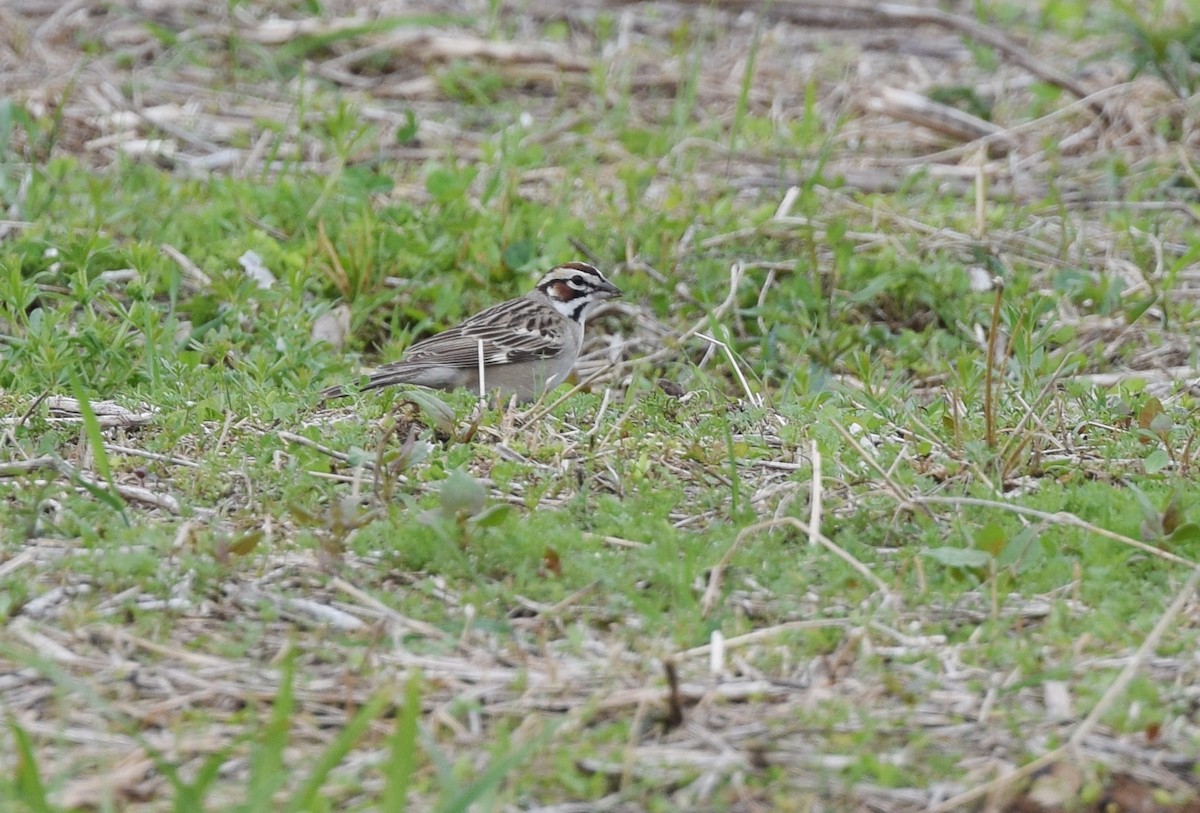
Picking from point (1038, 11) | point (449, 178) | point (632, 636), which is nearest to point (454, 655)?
point (632, 636)

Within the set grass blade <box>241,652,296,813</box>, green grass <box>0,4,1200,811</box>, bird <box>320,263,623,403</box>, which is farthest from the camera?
bird <box>320,263,623,403</box>

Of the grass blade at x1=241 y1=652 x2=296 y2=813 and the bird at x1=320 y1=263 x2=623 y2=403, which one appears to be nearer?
the grass blade at x1=241 y1=652 x2=296 y2=813

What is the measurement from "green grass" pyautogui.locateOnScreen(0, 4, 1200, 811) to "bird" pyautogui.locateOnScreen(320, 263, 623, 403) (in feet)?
1.17

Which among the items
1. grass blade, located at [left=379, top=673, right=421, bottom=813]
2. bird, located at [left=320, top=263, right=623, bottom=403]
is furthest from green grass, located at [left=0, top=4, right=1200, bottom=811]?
bird, located at [left=320, top=263, right=623, bottom=403]

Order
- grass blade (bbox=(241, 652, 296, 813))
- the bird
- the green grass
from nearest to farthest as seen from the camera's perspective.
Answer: grass blade (bbox=(241, 652, 296, 813)) → the green grass → the bird

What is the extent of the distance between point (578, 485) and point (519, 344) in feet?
6.28

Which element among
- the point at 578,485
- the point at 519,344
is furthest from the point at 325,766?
the point at 519,344

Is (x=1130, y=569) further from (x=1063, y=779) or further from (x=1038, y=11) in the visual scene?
(x=1038, y=11)

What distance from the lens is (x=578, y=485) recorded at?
17.0ft

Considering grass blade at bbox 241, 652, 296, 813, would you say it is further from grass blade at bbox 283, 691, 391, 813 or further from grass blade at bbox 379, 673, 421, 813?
grass blade at bbox 379, 673, 421, 813

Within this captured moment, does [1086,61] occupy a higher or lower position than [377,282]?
higher

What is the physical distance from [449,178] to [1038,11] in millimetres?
6238

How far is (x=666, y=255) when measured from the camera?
8.03m

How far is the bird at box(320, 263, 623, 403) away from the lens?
6.71 meters
